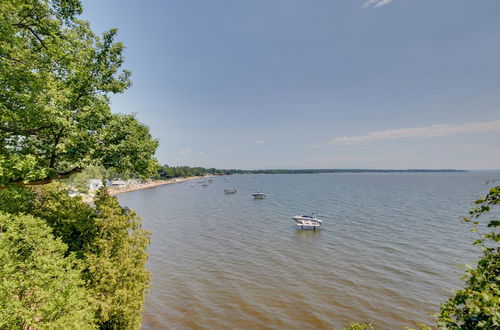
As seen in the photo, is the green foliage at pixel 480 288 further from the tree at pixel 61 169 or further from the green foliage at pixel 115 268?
the green foliage at pixel 115 268

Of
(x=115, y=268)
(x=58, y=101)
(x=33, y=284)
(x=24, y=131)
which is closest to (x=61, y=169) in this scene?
(x=24, y=131)

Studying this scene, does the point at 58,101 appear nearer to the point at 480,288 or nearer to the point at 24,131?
Answer: the point at 24,131

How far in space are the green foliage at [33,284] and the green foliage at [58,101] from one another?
2.30 metres

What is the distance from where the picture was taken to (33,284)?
6.98 meters

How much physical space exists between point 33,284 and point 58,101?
655 cm

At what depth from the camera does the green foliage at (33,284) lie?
6332mm

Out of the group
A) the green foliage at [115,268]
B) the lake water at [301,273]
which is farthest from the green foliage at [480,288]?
the green foliage at [115,268]

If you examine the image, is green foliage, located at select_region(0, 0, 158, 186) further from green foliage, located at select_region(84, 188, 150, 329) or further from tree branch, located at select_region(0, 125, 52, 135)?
green foliage, located at select_region(84, 188, 150, 329)

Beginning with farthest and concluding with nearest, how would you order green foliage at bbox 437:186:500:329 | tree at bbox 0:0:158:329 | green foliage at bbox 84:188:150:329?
green foliage at bbox 84:188:150:329 < tree at bbox 0:0:158:329 < green foliage at bbox 437:186:500:329

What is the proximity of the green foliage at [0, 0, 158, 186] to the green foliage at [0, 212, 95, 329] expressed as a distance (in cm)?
230

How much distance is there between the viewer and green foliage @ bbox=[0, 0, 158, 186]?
338 inches

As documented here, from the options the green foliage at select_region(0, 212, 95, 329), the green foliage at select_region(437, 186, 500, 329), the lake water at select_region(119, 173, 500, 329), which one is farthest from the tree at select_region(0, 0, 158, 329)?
the green foliage at select_region(437, 186, 500, 329)

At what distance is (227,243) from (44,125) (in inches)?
Result: 1046

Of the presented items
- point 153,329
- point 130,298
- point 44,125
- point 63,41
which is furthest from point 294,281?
point 63,41
